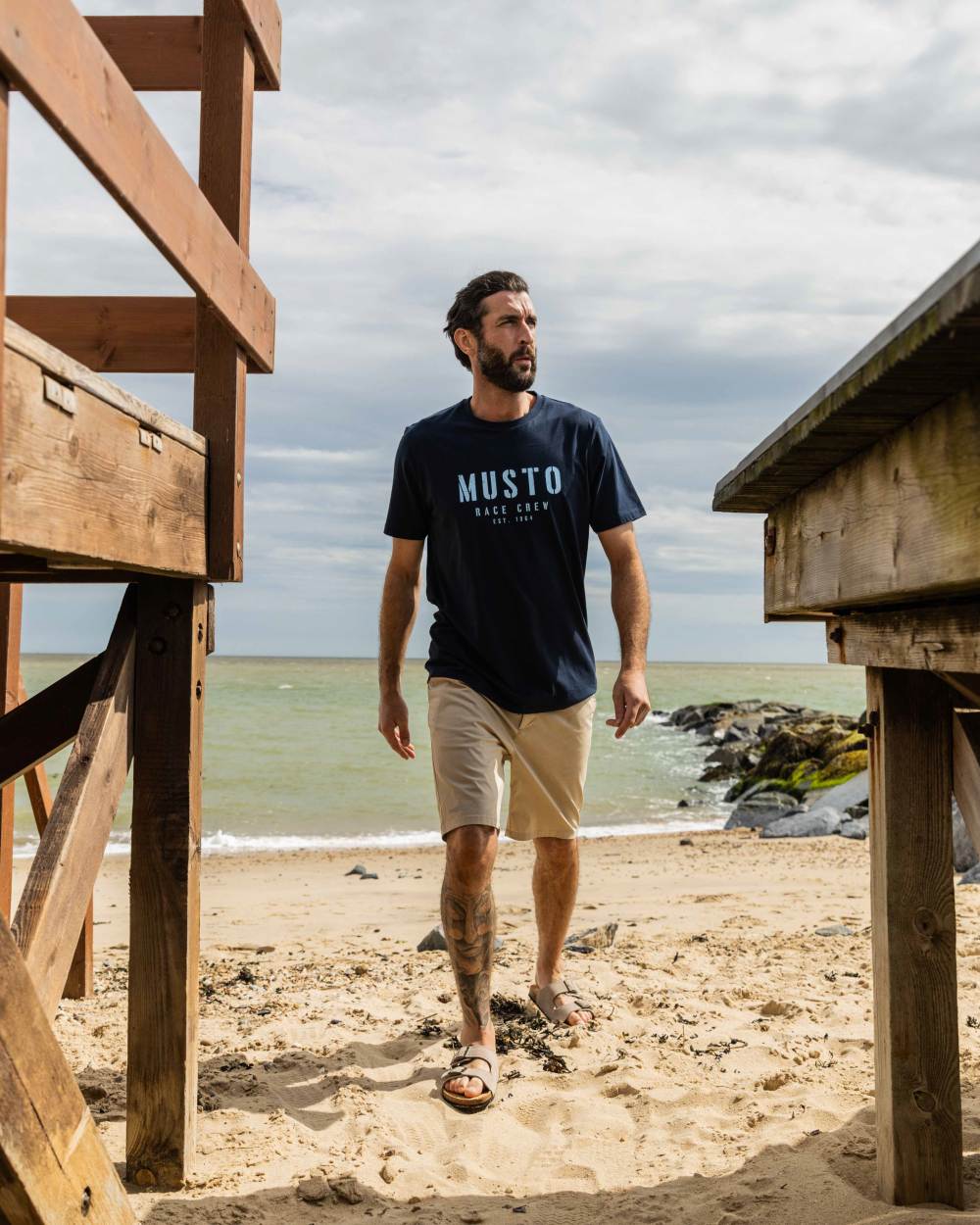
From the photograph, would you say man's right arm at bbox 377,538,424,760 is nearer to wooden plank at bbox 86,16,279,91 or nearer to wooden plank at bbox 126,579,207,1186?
wooden plank at bbox 126,579,207,1186

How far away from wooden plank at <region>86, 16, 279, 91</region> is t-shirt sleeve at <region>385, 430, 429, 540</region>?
136 cm

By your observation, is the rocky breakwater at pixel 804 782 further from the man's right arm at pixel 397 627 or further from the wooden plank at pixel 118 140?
the wooden plank at pixel 118 140

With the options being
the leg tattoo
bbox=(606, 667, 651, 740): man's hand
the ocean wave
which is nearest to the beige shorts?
bbox=(606, 667, 651, 740): man's hand

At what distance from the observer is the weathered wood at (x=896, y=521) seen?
5.84 feet

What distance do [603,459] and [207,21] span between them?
1970 mm

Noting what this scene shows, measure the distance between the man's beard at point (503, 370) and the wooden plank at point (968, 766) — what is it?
2.11 m

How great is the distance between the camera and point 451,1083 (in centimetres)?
365

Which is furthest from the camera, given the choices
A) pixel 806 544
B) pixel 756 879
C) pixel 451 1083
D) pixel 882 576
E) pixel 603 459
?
pixel 756 879

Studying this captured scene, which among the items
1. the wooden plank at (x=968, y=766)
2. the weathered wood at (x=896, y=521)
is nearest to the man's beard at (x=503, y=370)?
the weathered wood at (x=896, y=521)

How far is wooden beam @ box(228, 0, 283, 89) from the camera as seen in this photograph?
3.35 m

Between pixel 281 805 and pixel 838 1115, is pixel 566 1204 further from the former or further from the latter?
pixel 281 805

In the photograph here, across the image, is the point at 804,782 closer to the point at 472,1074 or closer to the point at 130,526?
the point at 472,1074

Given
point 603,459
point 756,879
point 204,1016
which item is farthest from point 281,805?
point 603,459

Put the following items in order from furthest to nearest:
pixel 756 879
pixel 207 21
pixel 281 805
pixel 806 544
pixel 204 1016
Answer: pixel 281 805, pixel 756 879, pixel 204 1016, pixel 207 21, pixel 806 544
